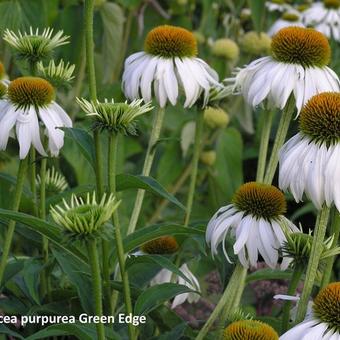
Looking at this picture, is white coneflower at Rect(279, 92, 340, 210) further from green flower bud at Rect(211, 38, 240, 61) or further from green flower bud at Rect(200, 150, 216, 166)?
green flower bud at Rect(211, 38, 240, 61)

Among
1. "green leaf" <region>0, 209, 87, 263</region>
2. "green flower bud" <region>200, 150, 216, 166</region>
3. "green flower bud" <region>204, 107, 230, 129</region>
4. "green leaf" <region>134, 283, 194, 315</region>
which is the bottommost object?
"green flower bud" <region>200, 150, 216, 166</region>

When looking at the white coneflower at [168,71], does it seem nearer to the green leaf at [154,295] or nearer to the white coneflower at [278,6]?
the green leaf at [154,295]

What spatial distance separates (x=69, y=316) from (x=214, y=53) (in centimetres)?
136

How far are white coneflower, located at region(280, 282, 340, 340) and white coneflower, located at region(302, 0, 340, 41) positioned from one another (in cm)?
212

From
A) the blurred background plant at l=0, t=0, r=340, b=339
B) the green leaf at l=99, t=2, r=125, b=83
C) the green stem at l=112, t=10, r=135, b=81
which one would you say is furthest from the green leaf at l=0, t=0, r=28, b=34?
the green stem at l=112, t=10, r=135, b=81

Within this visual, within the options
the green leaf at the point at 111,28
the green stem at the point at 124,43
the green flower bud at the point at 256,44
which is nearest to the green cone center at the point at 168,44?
the green leaf at the point at 111,28

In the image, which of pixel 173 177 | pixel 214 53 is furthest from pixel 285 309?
pixel 214 53

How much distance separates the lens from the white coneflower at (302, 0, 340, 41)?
2959mm

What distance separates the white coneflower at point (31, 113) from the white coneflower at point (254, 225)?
244mm

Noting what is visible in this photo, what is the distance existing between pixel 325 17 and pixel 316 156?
7.28ft

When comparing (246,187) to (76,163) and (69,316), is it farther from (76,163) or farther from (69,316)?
(76,163)

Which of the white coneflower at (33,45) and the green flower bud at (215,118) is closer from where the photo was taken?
the white coneflower at (33,45)

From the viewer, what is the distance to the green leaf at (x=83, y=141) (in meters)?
1.02

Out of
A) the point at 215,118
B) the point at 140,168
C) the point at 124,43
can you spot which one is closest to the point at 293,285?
the point at 140,168
